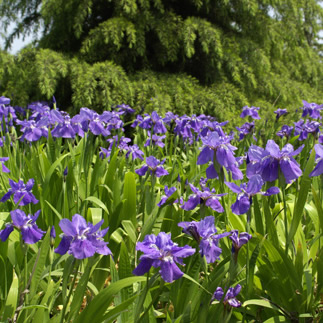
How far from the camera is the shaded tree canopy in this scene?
4.59 metres

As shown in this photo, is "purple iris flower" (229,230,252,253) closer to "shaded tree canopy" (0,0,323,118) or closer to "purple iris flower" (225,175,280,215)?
"purple iris flower" (225,175,280,215)

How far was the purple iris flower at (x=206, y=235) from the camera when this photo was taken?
123cm

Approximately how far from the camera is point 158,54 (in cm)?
544

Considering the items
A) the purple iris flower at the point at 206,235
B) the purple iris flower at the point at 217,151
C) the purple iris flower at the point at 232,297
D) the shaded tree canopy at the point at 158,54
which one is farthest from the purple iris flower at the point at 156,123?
the purple iris flower at the point at 232,297

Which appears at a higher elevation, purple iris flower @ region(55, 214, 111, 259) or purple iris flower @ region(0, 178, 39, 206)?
purple iris flower @ region(55, 214, 111, 259)

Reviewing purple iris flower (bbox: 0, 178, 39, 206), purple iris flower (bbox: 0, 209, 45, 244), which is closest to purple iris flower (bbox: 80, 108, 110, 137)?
purple iris flower (bbox: 0, 178, 39, 206)

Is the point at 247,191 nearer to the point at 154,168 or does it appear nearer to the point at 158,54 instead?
the point at 154,168

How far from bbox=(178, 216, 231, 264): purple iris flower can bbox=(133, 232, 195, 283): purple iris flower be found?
195 millimetres

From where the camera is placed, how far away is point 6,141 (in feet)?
9.79

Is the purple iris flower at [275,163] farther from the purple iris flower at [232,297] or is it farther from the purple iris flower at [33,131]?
the purple iris flower at [33,131]

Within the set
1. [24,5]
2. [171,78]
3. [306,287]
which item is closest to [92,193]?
[306,287]

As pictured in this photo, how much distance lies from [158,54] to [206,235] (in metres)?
4.54

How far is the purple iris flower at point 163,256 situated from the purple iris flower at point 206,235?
0.20 meters

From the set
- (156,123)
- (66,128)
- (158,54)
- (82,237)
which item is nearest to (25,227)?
(82,237)
